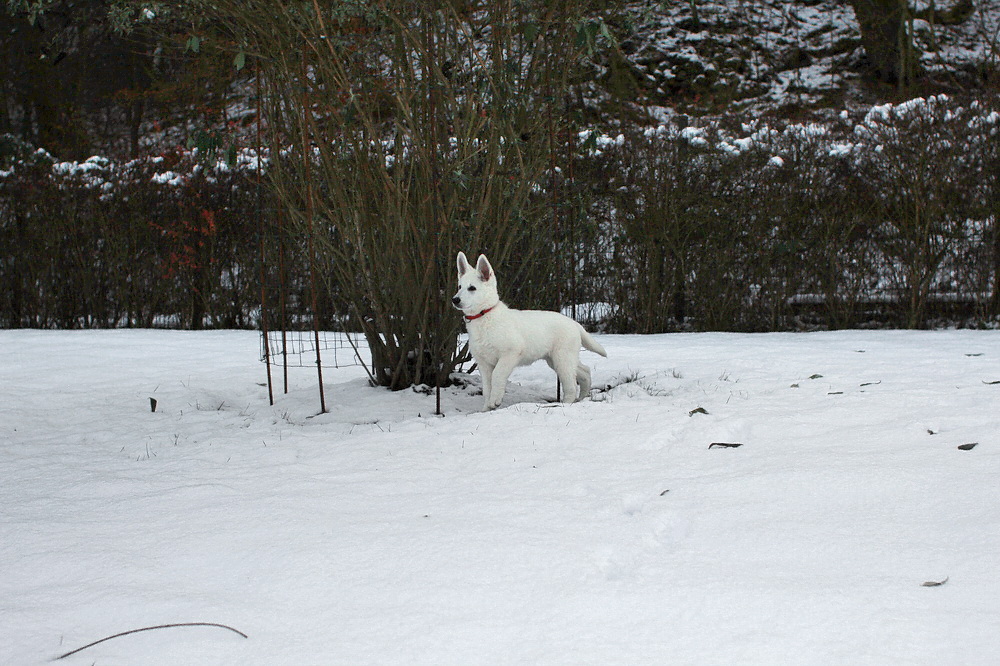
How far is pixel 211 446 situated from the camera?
4344 mm

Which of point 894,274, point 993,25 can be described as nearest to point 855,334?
point 894,274

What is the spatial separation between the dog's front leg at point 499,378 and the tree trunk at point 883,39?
14.7 m

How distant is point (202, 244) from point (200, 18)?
5.36m

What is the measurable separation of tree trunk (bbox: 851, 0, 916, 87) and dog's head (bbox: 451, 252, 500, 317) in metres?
14.6

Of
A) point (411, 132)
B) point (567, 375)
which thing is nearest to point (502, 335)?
point (567, 375)

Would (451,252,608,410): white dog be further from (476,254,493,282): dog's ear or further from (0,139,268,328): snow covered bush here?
(0,139,268,328): snow covered bush

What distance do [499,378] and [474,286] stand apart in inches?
23.6

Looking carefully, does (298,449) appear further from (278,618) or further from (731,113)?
(731,113)

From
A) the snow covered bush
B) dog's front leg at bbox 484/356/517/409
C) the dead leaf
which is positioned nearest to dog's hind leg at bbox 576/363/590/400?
dog's front leg at bbox 484/356/517/409

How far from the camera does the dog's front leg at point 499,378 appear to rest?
490cm

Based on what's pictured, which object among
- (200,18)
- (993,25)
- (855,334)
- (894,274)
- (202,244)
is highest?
(993,25)

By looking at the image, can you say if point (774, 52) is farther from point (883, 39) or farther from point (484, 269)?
point (484, 269)

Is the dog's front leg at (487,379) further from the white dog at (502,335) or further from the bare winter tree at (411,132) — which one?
the bare winter tree at (411,132)

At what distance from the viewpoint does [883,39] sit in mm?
18203
